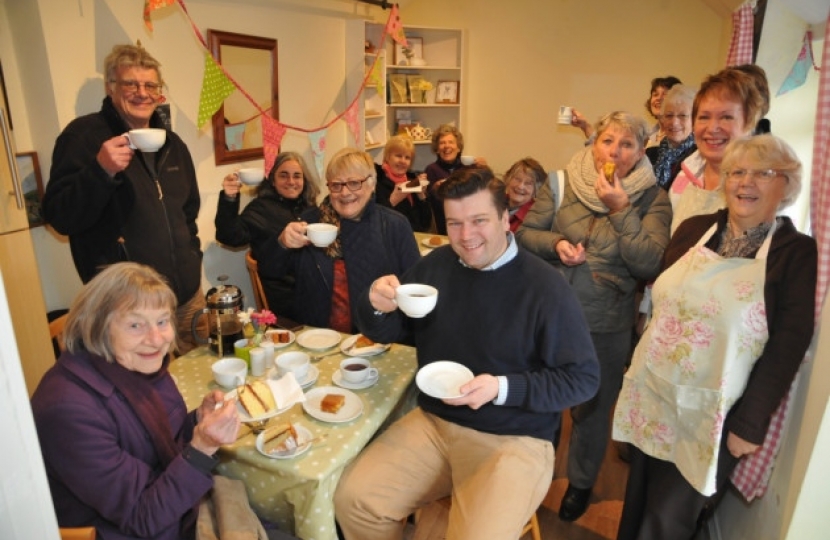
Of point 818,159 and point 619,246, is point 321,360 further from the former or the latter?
point 818,159

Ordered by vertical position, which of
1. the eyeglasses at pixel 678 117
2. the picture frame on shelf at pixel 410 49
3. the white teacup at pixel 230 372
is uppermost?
the picture frame on shelf at pixel 410 49

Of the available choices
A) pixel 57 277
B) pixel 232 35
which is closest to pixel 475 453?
pixel 57 277

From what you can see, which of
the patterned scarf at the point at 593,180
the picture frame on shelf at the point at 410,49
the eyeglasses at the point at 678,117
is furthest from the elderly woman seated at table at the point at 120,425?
the picture frame on shelf at the point at 410,49

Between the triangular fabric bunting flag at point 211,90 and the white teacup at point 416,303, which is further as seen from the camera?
the triangular fabric bunting flag at point 211,90

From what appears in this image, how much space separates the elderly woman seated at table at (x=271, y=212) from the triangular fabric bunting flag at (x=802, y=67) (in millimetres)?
2394

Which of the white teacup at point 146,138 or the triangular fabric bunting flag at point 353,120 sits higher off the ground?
the triangular fabric bunting flag at point 353,120

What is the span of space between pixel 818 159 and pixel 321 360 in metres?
1.65

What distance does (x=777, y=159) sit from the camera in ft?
4.87

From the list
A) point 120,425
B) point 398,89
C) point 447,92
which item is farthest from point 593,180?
point 447,92

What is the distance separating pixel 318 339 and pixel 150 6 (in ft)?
5.88

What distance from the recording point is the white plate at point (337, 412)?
5.26 ft

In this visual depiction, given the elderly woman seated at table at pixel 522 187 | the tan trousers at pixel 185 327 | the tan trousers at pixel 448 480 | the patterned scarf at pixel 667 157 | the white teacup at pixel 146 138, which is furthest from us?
the elderly woman seated at table at pixel 522 187

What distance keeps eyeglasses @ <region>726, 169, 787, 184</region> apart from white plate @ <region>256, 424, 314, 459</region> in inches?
55.9

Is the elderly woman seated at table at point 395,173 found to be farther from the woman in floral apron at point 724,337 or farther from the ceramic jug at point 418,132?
the woman in floral apron at point 724,337
